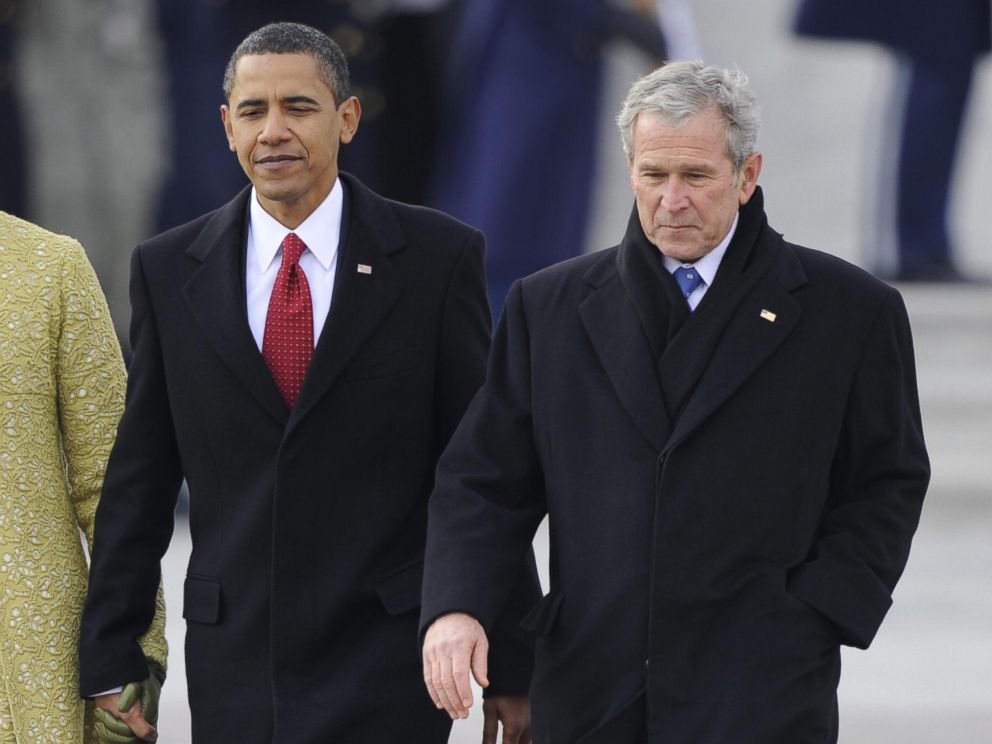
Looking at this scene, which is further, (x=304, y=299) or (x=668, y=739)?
(x=304, y=299)

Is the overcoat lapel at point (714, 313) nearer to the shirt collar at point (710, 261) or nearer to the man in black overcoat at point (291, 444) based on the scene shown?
the shirt collar at point (710, 261)

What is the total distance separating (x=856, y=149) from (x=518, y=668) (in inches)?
210

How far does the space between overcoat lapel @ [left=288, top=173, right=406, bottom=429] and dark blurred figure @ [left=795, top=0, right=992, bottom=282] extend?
4.90 m

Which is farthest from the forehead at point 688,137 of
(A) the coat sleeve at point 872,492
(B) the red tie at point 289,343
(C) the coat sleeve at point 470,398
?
(B) the red tie at point 289,343

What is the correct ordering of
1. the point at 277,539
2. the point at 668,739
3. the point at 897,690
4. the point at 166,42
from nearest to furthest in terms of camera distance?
1. the point at 668,739
2. the point at 277,539
3. the point at 897,690
4. the point at 166,42

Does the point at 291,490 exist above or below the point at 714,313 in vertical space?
below

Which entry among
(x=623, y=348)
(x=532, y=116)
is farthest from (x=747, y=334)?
(x=532, y=116)

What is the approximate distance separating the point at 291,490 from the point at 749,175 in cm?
80

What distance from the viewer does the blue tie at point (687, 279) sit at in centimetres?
293

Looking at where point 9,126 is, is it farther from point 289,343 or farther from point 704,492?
point 704,492

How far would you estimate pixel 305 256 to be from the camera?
3178 mm

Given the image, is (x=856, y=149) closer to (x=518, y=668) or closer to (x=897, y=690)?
(x=897, y=690)

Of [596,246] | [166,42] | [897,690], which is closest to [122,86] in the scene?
[166,42]

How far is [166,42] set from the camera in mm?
7969
